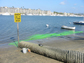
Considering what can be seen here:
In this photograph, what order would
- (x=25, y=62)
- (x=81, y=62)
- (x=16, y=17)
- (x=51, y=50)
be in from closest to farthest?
(x=81, y=62)
(x=25, y=62)
(x=51, y=50)
(x=16, y=17)

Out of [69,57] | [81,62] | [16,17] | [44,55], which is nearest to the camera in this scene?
[81,62]

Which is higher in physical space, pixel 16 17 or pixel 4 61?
pixel 16 17

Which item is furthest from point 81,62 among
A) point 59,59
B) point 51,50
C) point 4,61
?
point 4,61

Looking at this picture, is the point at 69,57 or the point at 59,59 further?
the point at 59,59

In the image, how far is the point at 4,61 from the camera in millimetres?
6801

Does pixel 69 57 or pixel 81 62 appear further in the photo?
pixel 69 57

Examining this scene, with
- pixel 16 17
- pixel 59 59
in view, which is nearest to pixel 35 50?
pixel 59 59

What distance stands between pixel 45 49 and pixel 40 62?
118 centimetres

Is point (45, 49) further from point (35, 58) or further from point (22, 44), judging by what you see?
point (22, 44)

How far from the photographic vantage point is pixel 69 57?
244 inches

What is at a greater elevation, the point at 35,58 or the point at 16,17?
the point at 16,17

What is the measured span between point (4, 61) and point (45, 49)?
2934mm

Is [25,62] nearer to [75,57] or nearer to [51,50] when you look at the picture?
[51,50]

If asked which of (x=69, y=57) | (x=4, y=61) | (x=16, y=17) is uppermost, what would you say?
(x=16, y=17)
